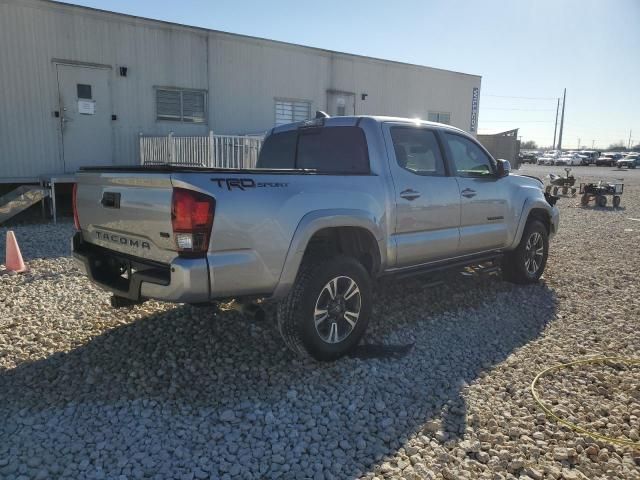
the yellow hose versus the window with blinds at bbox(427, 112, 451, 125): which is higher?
the window with blinds at bbox(427, 112, 451, 125)

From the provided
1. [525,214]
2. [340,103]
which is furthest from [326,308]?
[340,103]

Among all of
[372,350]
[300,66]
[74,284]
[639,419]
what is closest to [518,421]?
[639,419]

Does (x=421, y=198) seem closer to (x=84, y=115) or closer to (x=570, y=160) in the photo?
(x=84, y=115)

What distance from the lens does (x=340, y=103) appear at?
1538cm

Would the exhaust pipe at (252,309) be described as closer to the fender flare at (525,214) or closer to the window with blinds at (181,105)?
the fender flare at (525,214)

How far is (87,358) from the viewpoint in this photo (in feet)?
13.0

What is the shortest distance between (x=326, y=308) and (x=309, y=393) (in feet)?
2.21

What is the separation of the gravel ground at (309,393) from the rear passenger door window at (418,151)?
3.87ft

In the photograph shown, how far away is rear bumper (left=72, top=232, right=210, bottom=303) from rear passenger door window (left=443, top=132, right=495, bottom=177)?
307cm

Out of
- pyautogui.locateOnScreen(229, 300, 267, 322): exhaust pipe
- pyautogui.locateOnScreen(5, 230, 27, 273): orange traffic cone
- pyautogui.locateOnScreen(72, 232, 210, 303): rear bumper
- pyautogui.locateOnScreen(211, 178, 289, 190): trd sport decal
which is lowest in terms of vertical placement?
pyautogui.locateOnScreen(5, 230, 27, 273): orange traffic cone

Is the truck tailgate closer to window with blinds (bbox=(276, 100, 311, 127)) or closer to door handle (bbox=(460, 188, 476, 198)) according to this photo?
door handle (bbox=(460, 188, 476, 198))

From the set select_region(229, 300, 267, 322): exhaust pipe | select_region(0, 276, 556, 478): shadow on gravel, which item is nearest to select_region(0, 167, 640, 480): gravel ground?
select_region(0, 276, 556, 478): shadow on gravel

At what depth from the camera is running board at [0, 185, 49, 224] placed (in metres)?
9.70

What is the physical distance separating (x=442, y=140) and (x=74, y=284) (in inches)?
178
